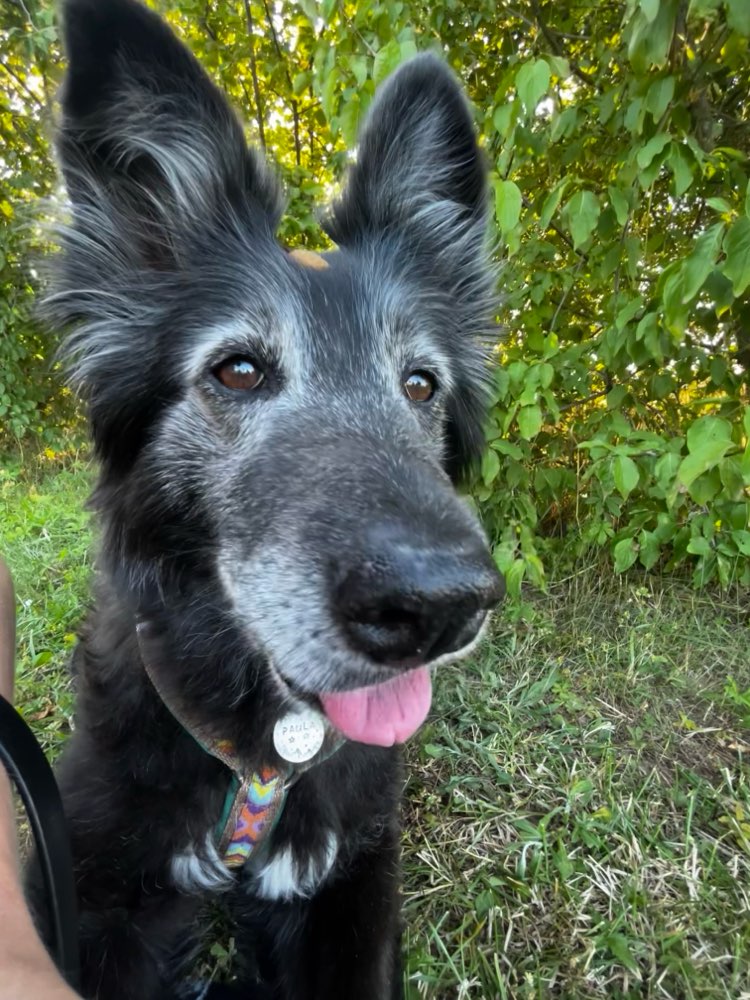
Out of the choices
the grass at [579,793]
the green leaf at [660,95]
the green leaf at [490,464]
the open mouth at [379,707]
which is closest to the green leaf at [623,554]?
the grass at [579,793]

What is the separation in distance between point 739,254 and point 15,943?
2410 mm

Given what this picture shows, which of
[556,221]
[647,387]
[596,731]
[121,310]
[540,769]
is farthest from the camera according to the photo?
[647,387]

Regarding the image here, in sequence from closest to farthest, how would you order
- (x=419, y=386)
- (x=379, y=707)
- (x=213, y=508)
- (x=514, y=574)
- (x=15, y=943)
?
1. (x=15, y=943)
2. (x=379, y=707)
3. (x=213, y=508)
4. (x=419, y=386)
5. (x=514, y=574)

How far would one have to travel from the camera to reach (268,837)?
1.77m

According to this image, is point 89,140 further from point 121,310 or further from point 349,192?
point 349,192

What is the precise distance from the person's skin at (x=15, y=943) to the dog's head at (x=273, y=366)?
0.55 metres

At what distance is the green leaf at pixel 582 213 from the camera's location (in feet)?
8.08

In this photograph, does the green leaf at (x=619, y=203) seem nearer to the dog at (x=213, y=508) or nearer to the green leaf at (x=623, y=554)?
the dog at (x=213, y=508)

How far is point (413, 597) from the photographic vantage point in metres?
1.11

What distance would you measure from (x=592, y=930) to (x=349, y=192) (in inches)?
96.0

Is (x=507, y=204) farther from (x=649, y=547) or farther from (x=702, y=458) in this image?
(x=649, y=547)

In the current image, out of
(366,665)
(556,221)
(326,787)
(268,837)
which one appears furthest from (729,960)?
(556,221)

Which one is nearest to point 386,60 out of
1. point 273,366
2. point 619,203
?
point 619,203

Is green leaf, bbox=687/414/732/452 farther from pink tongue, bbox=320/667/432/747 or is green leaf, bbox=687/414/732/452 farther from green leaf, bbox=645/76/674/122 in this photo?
pink tongue, bbox=320/667/432/747
